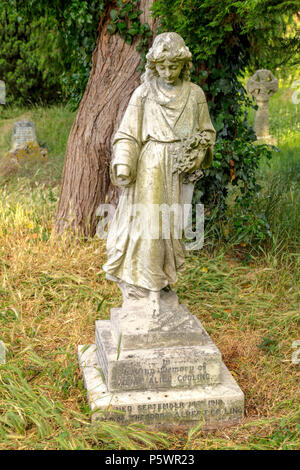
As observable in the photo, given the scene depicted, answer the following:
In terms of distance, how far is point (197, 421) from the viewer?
3.67 meters

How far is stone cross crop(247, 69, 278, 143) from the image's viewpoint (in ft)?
34.1

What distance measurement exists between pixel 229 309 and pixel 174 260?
1.38 metres

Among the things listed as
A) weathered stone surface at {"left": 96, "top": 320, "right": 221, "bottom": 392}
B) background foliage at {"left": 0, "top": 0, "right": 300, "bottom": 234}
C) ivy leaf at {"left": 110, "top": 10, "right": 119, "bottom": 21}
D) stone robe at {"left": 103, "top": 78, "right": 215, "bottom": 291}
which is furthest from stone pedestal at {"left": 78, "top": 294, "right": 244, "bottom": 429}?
ivy leaf at {"left": 110, "top": 10, "right": 119, "bottom": 21}

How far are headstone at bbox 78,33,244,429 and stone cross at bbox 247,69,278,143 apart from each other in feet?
23.5

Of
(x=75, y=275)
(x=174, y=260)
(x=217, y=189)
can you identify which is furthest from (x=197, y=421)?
(x=217, y=189)

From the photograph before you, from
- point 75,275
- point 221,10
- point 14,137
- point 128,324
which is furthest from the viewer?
point 14,137

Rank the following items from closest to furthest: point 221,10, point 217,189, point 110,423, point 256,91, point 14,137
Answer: point 110,423 → point 221,10 → point 217,189 → point 14,137 → point 256,91

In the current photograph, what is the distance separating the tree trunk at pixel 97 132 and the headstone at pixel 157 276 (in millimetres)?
2422

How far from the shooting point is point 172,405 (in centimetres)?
360

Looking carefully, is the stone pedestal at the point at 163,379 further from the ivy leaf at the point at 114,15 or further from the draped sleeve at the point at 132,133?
the ivy leaf at the point at 114,15

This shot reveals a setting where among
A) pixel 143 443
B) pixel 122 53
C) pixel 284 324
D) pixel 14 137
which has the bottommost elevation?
pixel 143 443

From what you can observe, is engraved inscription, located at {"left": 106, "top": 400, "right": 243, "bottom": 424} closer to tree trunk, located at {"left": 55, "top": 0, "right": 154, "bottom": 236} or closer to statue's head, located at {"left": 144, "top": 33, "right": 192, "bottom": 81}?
statue's head, located at {"left": 144, "top": 33, "right": 192, "bottom": 81}

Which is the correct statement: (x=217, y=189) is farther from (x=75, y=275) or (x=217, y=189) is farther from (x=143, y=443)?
(x=143, y=443)

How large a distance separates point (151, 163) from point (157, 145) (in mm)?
111
